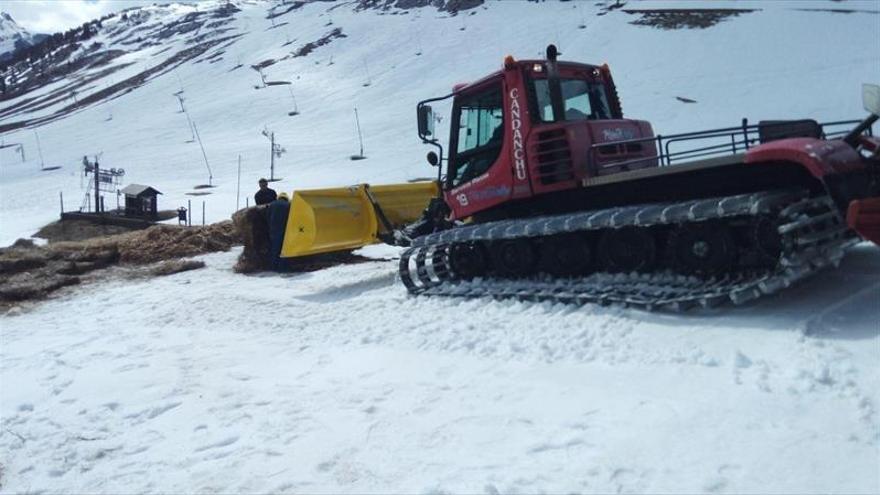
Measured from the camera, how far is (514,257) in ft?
26.3

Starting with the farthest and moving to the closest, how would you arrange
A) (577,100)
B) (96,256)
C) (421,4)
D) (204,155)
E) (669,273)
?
(421,4) → (204,155) → (96,256) → (577,100) → (669,273)

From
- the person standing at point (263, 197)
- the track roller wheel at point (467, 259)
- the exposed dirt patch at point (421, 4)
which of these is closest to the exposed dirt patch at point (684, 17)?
the exposed dirt patch at point (421, 4)

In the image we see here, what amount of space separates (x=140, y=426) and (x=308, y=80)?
2573 inches

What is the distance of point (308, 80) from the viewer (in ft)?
220

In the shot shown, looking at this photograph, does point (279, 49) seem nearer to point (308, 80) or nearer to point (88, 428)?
point (308, 80)

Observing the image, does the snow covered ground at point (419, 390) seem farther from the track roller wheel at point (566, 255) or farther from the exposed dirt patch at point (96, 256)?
the exposed dirt patch at point (96, 256)

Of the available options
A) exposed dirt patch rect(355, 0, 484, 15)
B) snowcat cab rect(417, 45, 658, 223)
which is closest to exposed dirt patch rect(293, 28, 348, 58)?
exposed dirt patch rect(355, 0, 484, 15)

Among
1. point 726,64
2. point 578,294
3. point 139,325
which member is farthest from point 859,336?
point 726,64

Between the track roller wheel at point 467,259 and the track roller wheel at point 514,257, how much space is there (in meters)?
0.20

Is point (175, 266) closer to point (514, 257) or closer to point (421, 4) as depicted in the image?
point (514, 257)

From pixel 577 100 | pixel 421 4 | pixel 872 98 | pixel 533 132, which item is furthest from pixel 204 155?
pixel 872 98

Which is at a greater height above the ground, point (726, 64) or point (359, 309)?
point (726, 64)

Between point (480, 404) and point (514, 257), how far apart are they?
336 centimetres

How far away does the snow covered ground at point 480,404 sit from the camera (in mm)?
3820
